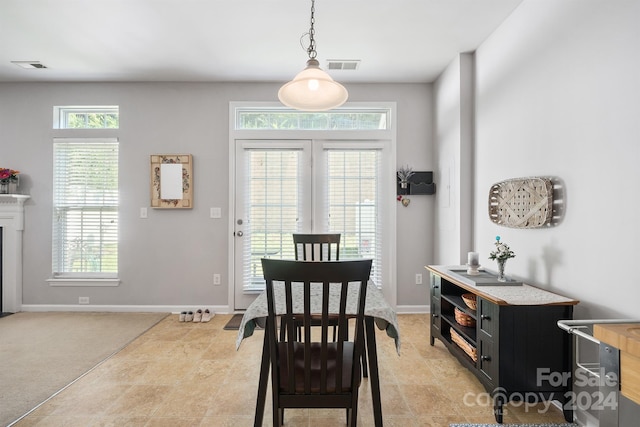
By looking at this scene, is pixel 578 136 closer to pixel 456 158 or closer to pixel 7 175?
pixel 456 158

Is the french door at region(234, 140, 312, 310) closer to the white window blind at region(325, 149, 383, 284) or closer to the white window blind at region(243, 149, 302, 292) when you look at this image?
the white window blind at region(243, 149, 302, 292)

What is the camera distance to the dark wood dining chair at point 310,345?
1.32m

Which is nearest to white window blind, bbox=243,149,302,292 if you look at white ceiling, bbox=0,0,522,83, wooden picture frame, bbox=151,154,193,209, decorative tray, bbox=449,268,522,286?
wooden picture frame, bbox=151,154,193,209

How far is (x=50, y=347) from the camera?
287cm

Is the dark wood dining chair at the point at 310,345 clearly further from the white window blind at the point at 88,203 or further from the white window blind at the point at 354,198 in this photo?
the white window blind at the point at 88,203

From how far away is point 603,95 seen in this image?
171 cm

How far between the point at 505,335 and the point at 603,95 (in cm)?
138

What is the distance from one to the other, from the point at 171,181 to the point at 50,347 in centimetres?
192

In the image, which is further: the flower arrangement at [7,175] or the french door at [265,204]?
the french door at [265,204]

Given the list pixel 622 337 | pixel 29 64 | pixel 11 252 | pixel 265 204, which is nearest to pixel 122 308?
pixel 11 252

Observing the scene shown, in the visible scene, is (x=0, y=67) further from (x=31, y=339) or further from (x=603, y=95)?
(x=603, y=95)

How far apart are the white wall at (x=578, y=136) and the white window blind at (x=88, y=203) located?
4.12 metres

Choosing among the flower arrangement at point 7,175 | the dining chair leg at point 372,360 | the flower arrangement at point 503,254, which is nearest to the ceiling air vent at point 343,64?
the flower arrangement at point 503,254

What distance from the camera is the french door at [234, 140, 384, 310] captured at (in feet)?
12.6
